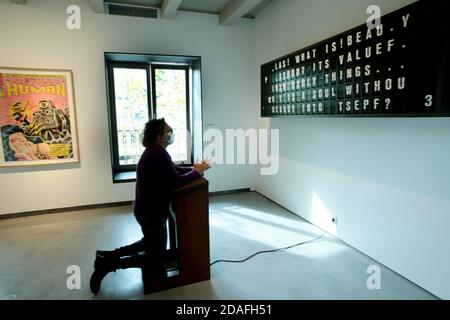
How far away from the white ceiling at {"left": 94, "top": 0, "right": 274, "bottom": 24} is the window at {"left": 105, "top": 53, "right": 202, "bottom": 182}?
76 centimetres

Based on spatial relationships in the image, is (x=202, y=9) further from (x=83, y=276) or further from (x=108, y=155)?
(x=83, y=276)

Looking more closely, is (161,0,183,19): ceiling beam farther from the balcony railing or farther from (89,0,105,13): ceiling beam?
the balcony railing

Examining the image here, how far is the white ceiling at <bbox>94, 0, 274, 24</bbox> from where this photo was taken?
377 cm

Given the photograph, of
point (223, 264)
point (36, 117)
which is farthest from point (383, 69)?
point (36, 117)

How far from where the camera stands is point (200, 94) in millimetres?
4465

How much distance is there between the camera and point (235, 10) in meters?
3.98

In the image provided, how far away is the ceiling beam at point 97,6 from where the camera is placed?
363 cm

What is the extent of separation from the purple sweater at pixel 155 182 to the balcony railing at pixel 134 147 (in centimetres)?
243

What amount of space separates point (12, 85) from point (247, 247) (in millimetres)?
3828

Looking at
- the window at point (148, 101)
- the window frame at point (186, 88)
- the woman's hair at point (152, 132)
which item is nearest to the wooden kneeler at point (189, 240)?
the woman's hair at point (152, 132)

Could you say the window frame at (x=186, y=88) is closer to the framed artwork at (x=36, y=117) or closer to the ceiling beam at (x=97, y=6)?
the ceiling beam at (x=97, y=6)

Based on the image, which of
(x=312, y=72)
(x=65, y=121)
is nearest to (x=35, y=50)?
(x=65, y=121)

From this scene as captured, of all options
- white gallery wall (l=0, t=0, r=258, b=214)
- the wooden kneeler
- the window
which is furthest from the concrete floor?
the window
